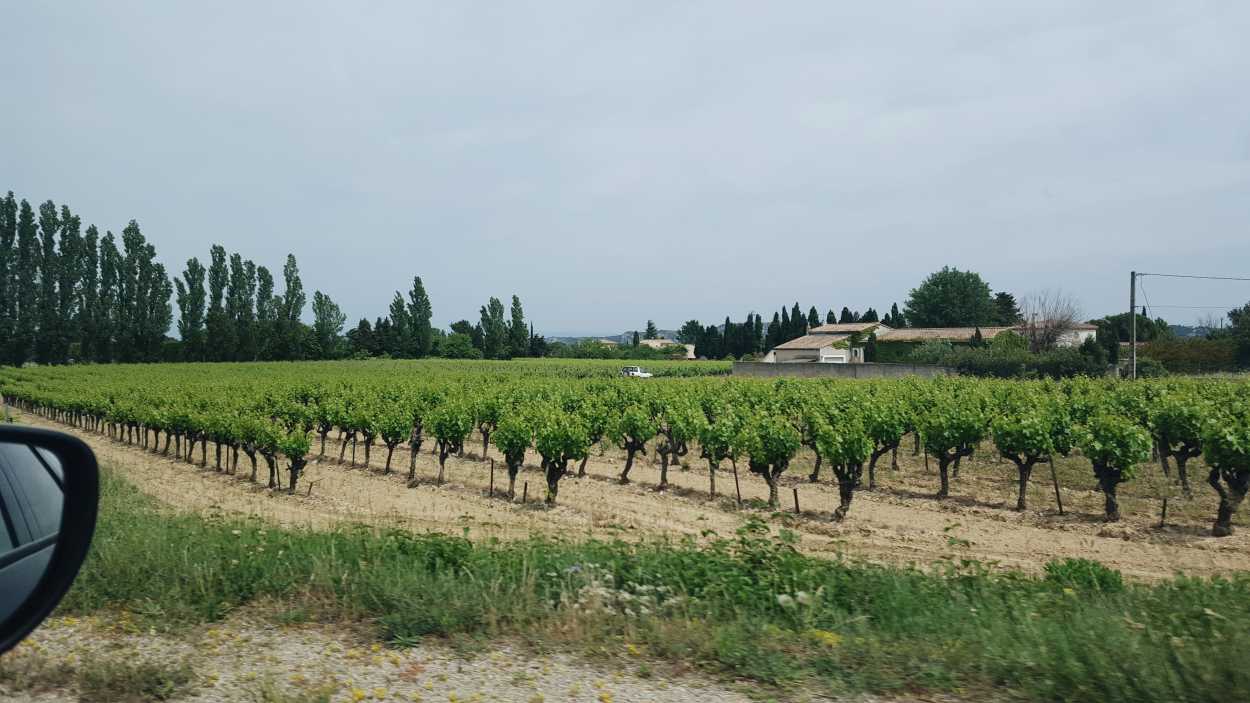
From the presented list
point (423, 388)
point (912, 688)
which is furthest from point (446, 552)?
point (423, 388)

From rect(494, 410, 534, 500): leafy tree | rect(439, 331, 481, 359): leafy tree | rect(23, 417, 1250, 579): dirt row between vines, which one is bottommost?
rect(23, 417, 1250, 579): dirt row between vines

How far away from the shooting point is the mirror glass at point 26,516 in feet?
8.45

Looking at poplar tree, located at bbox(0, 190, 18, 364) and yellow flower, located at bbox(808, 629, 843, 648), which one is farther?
poplar tree, located at bbox(0, 190, 18, 364)

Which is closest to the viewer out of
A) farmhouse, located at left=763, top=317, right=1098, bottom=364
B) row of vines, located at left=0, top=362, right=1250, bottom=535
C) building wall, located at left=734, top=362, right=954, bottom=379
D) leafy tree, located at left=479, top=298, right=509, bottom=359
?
row of vines, located at left=0, top=362, right=1250, bottom=535

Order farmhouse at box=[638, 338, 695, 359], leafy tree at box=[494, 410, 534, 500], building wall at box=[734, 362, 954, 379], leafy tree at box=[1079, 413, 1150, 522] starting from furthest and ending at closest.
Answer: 1. farmhouse at box=[638, 338, 695, 359]
2. building wall at box=[734, 362, 954, 379]
3. leafy tree at box=[494, 410, 534, 500]
4. leafy tree at box=[1079, 413, 1150, 522]

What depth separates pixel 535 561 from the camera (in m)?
6.42

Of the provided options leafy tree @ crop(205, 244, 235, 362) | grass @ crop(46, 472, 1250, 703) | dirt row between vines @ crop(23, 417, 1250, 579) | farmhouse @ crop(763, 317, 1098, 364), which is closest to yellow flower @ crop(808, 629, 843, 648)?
grass @ crop(46, 472, 1250, 703)

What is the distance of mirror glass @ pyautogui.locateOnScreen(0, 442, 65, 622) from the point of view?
2576mm

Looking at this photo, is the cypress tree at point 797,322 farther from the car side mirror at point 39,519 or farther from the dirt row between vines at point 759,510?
the car side mirror at point 39,519

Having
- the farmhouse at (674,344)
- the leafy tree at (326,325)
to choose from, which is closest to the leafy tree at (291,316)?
the leafy tree at (326,325)

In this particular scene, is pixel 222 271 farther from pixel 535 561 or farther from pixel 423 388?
pixel 535 561

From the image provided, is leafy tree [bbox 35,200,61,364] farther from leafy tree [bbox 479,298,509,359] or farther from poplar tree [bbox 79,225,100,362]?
leafy tree [bbox 479,298,509,359]

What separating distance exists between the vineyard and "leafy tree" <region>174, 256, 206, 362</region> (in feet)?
179

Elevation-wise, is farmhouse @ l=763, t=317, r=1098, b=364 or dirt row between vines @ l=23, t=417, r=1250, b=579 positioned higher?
farmhouse @ l=763, t=317, r=1098, b=364
